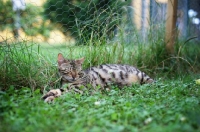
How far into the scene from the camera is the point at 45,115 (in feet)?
6.94

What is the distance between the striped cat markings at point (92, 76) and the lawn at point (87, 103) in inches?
6.9

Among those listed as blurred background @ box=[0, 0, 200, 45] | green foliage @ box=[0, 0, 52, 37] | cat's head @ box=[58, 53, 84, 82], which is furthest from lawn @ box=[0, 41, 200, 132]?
green foliage @ box=[0, 0, 52, 37]

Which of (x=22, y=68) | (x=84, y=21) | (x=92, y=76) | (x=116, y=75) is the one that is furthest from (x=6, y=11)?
(x=116, y=75)

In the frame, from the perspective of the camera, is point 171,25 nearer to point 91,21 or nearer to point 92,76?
point 91,21

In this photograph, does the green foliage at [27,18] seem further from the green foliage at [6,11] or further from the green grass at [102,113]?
the green grass at [102,113]

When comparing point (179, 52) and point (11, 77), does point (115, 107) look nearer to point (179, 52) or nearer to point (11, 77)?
point (11, 77)

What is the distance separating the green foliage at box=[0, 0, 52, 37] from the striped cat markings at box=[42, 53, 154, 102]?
34.6 inches

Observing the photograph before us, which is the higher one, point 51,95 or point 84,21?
point 84,21

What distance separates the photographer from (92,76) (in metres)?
3.37

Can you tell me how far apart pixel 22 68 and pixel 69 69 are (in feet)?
1.82

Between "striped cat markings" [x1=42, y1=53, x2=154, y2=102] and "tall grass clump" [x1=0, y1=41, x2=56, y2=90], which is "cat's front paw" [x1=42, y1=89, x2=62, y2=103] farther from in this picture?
"tall grass clump" [x1=0, y1=41, x2=56, y2=90]

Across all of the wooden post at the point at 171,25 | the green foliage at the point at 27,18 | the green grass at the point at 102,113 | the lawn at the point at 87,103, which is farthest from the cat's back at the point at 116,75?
the green foliage at the point at 27,18

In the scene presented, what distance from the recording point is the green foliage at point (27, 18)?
3.87 meters

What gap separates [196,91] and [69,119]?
157cm
